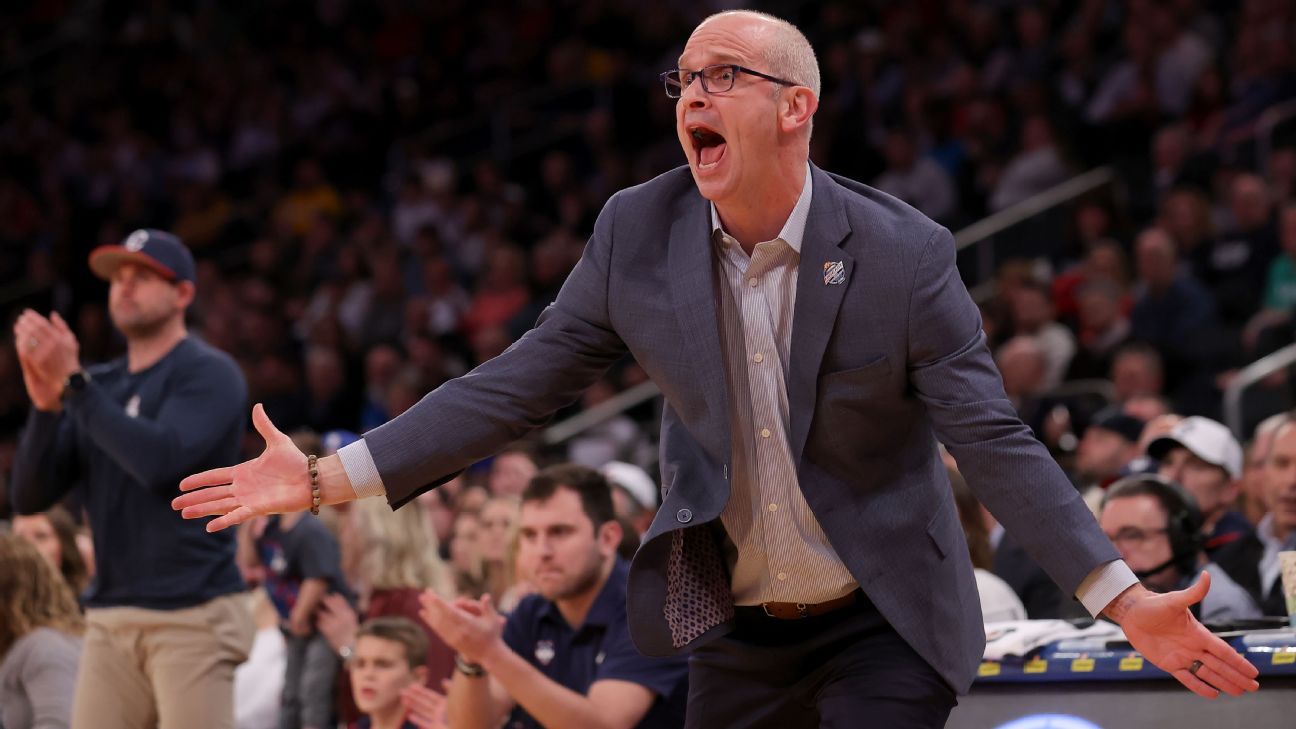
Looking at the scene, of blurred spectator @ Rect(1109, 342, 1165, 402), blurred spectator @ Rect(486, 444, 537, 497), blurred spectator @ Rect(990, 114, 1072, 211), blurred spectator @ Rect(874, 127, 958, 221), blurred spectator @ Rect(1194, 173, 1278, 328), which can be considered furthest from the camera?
blurred spectator @ Rect(874, 127, 958, 221)

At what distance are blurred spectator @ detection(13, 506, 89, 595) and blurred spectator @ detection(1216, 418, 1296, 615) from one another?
438 cm

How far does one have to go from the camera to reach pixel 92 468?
5328 millimetres

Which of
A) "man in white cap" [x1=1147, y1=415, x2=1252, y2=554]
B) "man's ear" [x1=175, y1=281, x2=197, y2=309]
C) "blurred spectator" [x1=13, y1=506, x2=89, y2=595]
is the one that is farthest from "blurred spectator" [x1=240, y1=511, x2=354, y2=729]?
"man in white cap" [x1=1147, y1=415, x2=1252, y2=554]

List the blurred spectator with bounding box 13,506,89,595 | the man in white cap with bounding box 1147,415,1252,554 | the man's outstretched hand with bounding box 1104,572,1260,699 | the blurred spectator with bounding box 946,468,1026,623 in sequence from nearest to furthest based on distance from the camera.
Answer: the man's outstretched hand with bounding box 1104,572,1260,699 < the blurred spectator with bounding box 946,468,1026,623 < the man in white cap with bounding box 1147,415,1252,554 < the blurred spectator with bounding box 13,506,89,595

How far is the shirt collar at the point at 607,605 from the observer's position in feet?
17.0

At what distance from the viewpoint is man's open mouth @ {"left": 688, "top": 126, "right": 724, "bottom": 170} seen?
10.5ft

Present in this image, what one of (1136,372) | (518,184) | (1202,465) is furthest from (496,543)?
(518,184)

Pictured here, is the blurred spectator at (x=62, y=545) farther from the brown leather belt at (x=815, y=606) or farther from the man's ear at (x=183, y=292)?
the brown leather belt at (x=815, y=606)

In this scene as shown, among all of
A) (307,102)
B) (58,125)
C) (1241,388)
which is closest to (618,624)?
(1241,388)

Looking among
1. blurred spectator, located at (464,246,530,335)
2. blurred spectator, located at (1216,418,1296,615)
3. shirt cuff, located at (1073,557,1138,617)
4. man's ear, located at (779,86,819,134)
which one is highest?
man's ear, located at (779,86,819,134)

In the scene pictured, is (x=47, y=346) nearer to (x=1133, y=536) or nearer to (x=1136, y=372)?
(x=1133, y=536)

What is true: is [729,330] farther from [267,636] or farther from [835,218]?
[267,636]

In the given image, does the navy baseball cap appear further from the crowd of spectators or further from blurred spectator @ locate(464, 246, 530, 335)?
blurred spectator @ locate(464, 246, 530, 335)

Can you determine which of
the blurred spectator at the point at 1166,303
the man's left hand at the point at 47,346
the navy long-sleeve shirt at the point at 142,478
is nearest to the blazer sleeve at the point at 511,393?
the navy long-sleeve shirt at the point at 142,478
